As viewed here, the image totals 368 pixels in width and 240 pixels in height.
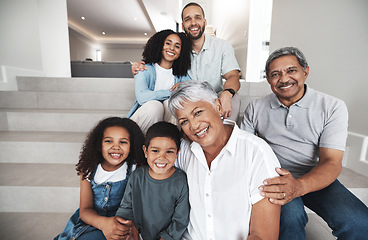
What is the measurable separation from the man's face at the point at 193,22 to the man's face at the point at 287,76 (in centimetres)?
72

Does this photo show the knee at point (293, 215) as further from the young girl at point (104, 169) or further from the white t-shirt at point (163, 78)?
the white t-shirt at point (163, 78)

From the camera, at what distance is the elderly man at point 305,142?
95 centimetres

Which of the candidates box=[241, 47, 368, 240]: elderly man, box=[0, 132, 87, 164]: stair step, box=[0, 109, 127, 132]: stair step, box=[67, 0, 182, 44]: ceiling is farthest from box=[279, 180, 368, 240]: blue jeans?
box=[67, 0, 182, 44]: ceiling

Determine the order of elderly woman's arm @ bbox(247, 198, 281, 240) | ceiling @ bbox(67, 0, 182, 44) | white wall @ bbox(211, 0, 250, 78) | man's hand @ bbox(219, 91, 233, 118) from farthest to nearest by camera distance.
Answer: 1. ceiling @ bbox(67, 0, 182, 44)
2. white wall @ bbox(211, 0, 250, 78)
3. man's hand @ bbox(219, 91, 233, 118)
4. elderly woman's arm @ bbox(247, 198, 281, 240)

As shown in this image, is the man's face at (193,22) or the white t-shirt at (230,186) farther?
the man's face at (193,22)

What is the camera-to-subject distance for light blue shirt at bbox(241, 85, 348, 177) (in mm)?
1054

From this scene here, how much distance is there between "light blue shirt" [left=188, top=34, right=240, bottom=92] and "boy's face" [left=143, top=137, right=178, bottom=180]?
847 millimetres

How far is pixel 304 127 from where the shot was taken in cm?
113

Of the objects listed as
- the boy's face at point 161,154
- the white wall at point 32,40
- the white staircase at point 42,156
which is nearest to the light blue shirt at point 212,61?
the boy's face at point 161,154

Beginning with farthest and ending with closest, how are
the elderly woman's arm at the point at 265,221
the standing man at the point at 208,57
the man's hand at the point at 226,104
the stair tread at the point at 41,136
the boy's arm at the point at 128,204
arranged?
the stair tread at the point at 41,136, the standing man at the point at 208,57, the man's hand at the point at 226,104, the boy's arm at the point at 128,204, the elderly woman's arm at the point at 265,221

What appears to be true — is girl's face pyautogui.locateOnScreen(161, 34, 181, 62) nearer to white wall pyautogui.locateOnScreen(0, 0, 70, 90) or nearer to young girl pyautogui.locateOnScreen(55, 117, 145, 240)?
young girl pyautogui.locateOnScreen(55, 117, 145, 240)

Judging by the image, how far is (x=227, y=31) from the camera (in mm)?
6180

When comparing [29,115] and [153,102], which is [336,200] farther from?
[29,115]

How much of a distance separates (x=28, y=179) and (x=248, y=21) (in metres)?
4.81
